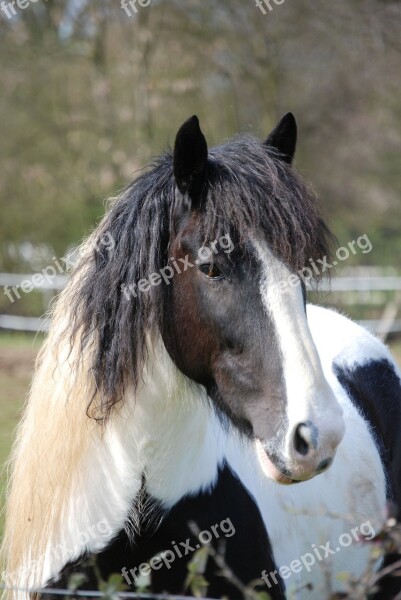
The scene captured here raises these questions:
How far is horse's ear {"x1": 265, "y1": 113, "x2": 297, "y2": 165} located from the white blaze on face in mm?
667

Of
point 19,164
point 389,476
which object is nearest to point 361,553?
point 389,476

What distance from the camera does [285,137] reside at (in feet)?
10.4

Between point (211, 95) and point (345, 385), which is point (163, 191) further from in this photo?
point (211, 95)

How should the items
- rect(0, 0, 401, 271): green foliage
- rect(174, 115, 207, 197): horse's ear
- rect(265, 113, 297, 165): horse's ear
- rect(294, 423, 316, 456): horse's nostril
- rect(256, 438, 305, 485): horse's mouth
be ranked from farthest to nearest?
rect(0, 0, 401, 271): green foliage
rect(265, 113, 297, 165): horse's ear
rect(174, 115, 207, 197): horse's ear
rect(256, 438, 305, 485): horse's mouth
rect(294, 423, 316, 456): horse's nostril

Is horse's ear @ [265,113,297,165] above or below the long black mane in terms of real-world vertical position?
above

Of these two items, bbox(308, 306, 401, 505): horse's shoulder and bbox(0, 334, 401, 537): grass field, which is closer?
bbox(308, 306, 401, 505): horse's shoulder

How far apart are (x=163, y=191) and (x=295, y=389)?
843 mm

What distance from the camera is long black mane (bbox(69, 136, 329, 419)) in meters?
2.66

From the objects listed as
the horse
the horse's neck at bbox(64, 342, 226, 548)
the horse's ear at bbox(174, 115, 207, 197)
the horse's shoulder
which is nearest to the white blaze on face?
the horse

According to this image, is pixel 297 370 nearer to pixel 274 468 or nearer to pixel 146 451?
pixel 274 468

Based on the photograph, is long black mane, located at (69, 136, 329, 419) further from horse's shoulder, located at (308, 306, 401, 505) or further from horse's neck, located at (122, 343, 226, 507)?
horse's shoulder, located at (308, 306, 401, 505)

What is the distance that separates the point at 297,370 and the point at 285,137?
1.09 metres

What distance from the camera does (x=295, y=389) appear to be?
243 cm

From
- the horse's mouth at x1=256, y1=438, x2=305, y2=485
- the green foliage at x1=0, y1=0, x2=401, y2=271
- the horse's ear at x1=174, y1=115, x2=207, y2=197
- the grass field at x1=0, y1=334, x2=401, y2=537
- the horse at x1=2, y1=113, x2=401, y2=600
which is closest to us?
the horse's mouth at x1=256, y1=438, x2=305, y2=485
